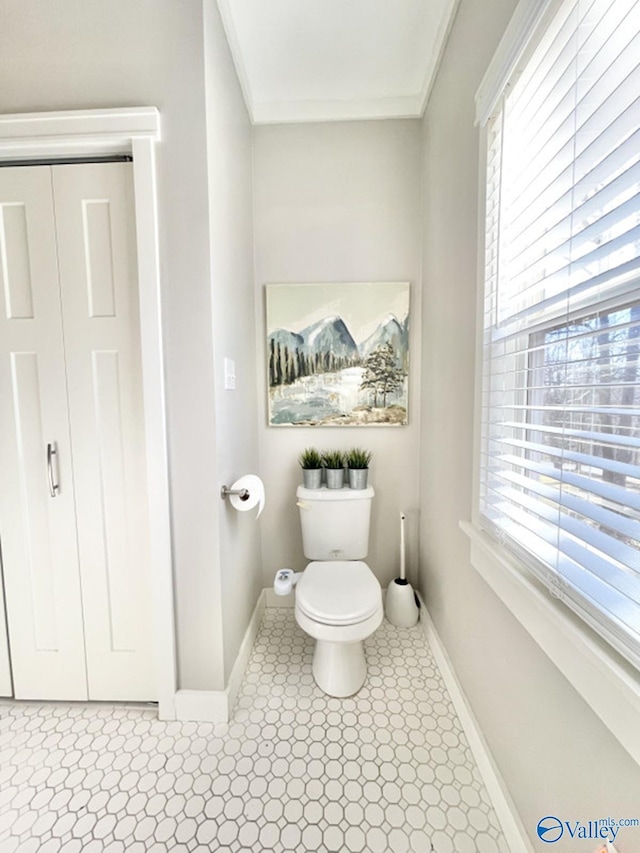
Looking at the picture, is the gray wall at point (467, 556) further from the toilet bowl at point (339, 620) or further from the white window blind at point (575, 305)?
the toilet bowl at point (339, 620)

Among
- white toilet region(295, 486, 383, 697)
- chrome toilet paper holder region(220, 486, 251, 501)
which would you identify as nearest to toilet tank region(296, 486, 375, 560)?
white toilet region(295, 486, 383, 697)

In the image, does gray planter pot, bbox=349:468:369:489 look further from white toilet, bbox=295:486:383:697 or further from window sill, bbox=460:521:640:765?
window sill, bbox=460:521:640:765

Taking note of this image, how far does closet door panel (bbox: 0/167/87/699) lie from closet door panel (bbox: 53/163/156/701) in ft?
0.16

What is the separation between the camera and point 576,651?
2.24ft

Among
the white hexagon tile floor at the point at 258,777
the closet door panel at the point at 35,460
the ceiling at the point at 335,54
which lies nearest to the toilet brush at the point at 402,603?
the white hexagon tile floor at the point at 258,777

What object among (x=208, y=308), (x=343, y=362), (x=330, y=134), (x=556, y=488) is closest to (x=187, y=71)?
(x=208, y=308)

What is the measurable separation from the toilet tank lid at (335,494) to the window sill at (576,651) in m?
0.81

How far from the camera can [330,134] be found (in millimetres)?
1822

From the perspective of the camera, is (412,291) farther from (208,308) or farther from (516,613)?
(516,613)

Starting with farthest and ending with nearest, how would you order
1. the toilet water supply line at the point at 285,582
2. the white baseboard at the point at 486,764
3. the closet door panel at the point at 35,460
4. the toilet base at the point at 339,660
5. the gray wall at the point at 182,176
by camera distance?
1. the toilet water supply line at the point at 285,582
2. the toilet base at the point at 339,660
3. the closet door panel at the point at 35,460
4. the gray wall at the point at 182,176
5. the white baseboard at the point at 486,764

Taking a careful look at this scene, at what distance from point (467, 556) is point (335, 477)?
741mm

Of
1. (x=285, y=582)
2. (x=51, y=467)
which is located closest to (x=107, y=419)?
(x=51, y=467)

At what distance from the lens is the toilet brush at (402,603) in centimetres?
183

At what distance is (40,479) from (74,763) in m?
0.97
